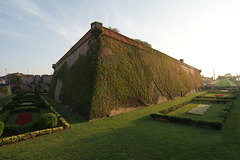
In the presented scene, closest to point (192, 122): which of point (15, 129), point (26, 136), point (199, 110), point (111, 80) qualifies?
point (199, 110)

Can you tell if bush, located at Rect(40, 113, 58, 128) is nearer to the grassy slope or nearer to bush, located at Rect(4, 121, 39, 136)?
bush, located at Rect(4, 121, 39, 136)

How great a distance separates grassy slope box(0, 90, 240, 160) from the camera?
433 cm

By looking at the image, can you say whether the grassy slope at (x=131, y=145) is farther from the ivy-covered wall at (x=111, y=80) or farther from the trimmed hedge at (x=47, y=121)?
the ivy-covered wall at (x=111, y=80)

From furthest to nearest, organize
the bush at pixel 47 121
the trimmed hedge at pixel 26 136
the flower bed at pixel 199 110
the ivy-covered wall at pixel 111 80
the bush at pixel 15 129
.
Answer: the flower bed at pixel 199 110 → the ivy-covered wall at pixel 111 80 → the bush at pixel 47 121 → the bush at pixel 15 129 → the trimmed hedge at pixel 26 136

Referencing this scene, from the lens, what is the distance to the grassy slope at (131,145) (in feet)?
14.2

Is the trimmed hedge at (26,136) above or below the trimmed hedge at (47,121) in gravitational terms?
below

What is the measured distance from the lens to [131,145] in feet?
16.6

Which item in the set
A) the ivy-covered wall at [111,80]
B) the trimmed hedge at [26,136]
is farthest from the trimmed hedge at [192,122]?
the trimmed hedge at [26,136]

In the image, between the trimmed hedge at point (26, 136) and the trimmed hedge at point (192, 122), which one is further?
the trimmed hedge at point (192, 122)

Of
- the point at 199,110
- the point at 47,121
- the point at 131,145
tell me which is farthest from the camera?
the point at 199,110

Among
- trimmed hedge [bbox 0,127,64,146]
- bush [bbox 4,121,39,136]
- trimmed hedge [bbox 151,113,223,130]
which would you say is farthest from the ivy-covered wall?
trimmed hedge [bbox 151,113,223,130]

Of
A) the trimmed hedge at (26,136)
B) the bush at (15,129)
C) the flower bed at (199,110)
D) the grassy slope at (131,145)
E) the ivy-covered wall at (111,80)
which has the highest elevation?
the ivy-covered wall at (111,80)

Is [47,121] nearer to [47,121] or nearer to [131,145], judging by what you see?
[47,121]

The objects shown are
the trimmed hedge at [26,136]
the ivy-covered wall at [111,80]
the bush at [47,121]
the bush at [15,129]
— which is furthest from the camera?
the ivy-covered wall at [111,80]
